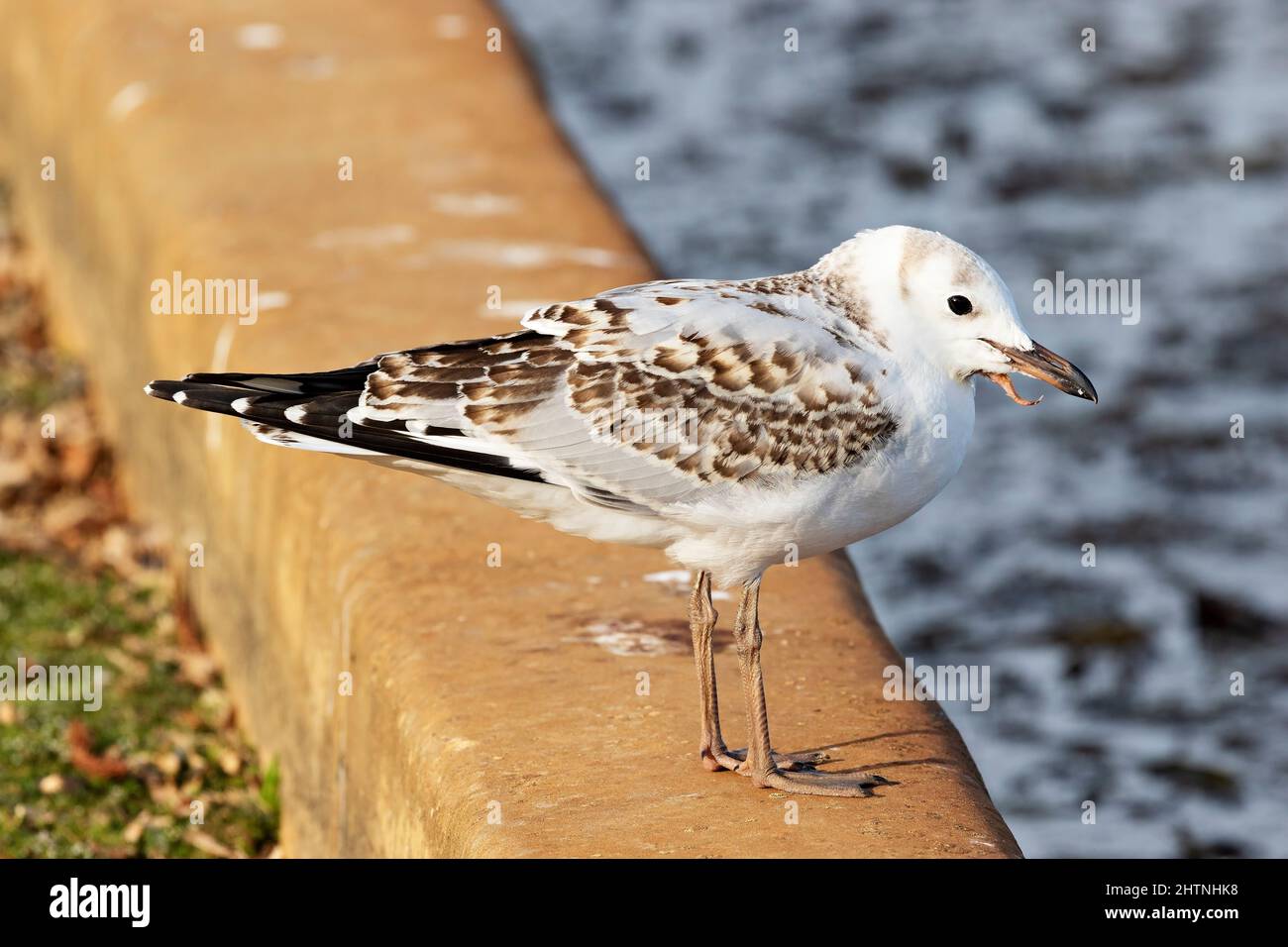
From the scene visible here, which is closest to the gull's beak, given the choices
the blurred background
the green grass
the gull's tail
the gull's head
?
the gull's head

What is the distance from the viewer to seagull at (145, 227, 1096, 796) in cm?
408

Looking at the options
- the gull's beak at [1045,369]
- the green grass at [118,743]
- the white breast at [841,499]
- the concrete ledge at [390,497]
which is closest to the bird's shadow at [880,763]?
the concrete ledge at [390,497]

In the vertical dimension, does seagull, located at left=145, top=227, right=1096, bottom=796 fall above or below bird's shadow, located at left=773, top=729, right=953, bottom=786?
above

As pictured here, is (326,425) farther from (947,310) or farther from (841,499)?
(947,310)

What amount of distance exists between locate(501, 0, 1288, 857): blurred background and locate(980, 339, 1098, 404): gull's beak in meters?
2.73

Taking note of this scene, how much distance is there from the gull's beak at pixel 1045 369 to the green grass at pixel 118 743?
2.84 meters

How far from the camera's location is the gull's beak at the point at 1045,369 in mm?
4141

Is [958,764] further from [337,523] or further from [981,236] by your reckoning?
[981,236]

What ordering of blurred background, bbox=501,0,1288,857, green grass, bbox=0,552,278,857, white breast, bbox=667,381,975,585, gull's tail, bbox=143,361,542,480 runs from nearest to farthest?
1. white breast, bbox=667,381,975,585
2. gull's tail, bbox=143,361,542,480
3. green grass, bbox=0,552,278,857
4. blurred background, bbox=501,0,1288,857

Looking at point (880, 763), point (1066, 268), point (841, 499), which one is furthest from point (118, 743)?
point (1066, 268)

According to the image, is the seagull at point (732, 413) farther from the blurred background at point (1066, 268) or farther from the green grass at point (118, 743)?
the blurred background at point (1066, 268)

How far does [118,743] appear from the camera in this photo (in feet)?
20.4

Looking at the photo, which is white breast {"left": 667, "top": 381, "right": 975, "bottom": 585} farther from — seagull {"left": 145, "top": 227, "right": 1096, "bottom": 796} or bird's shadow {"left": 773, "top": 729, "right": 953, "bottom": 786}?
bird's shadow {"left": 773, "top": 729, "right": 953, "bottom": 786}

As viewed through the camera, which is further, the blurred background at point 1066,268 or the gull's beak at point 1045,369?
the blurred background at point 1066,268
